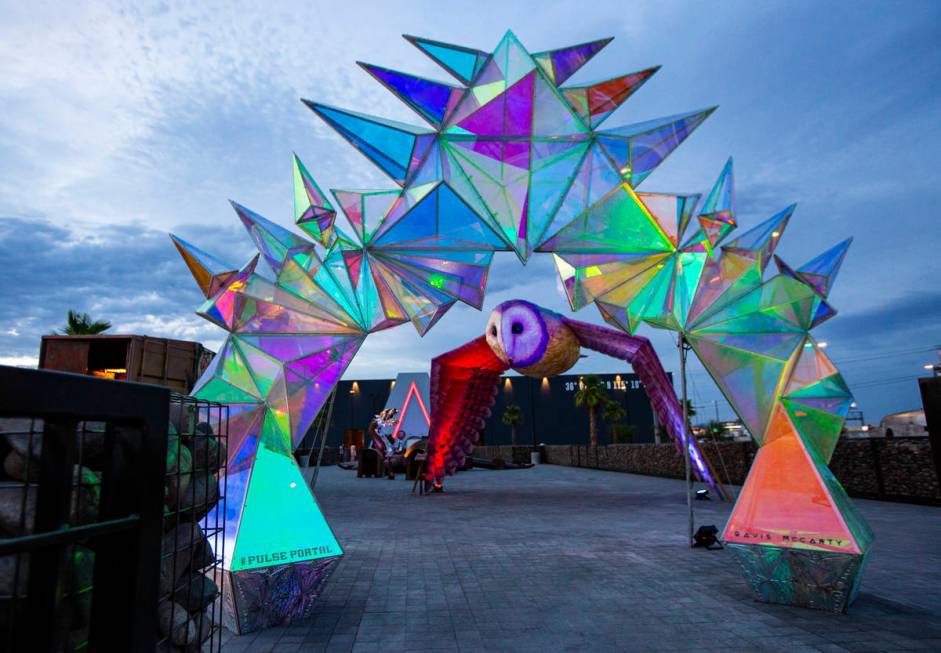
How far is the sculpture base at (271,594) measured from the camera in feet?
17.5

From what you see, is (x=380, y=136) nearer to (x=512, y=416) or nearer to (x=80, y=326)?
(x=80, y=326)

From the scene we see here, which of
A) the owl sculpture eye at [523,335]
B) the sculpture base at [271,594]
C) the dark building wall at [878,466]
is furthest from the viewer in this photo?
the owl sculpture eye at [523,335]

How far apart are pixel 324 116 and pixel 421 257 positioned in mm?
2268

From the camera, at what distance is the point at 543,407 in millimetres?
60688

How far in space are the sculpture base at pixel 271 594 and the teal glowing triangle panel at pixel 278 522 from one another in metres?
0.08

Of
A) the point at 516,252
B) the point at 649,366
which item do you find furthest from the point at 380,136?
the point at 649,366

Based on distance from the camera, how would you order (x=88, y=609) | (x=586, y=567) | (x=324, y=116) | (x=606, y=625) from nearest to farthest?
1. (x=88, y=609)
2. (x=606, y=625)
3. (x=324, y=116)
4. (x=586, y=567)

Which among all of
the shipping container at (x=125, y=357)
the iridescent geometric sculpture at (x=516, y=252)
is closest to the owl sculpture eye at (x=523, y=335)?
the iridescent geometric sculpture at (x=516, y=252)

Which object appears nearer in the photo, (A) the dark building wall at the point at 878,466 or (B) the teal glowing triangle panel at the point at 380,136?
(B) the teal glowing triangle panel at the point at 380,136

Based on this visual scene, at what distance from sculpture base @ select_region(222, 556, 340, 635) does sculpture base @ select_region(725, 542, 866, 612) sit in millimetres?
4462

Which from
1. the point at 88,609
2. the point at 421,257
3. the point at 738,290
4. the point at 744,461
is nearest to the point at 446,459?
the point at 744,461

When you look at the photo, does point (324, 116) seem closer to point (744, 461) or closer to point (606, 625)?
point (606, 625)

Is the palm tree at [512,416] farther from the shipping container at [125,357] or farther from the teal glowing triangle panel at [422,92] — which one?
the teal glowing triangle panel at [422,92]

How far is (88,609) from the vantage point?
1736 mm
